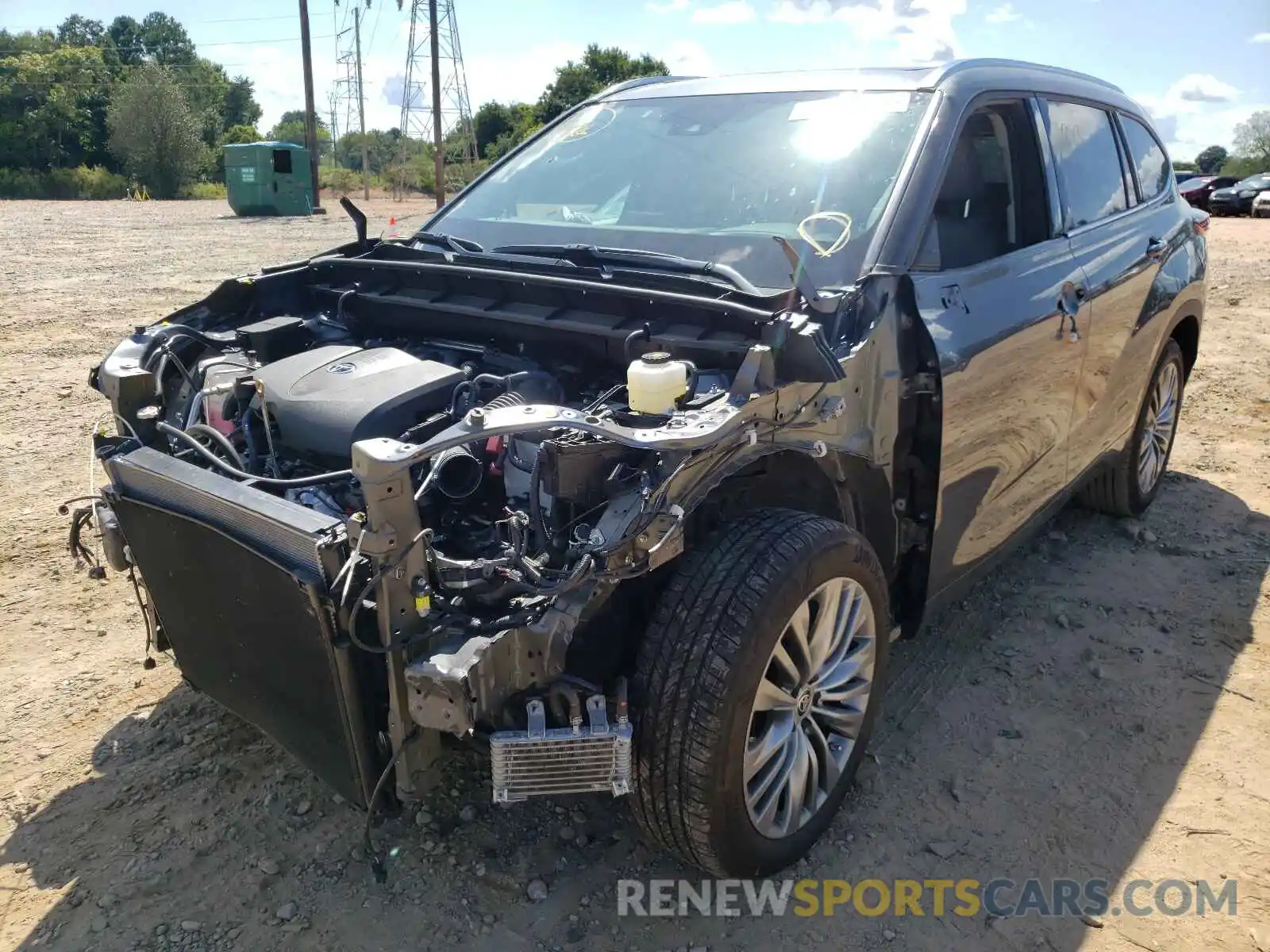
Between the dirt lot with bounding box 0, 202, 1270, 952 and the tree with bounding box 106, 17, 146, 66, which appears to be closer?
the dirt lot with bounding box 0, 202, 1270, 952

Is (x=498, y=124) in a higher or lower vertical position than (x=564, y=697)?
higher

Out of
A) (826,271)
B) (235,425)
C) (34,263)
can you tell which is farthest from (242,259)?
(826,271)

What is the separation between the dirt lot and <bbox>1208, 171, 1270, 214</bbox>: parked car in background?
28.1 metres

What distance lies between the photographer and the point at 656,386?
88.9 inches

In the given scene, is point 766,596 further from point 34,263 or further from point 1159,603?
point 34,263

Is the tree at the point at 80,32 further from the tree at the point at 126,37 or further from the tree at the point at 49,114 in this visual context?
the tree at the point at 49,114

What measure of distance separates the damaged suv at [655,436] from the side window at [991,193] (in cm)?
2

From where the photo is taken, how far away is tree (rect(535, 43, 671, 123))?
44.4 metres

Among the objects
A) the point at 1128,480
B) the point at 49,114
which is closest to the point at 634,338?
the point at 1128,480

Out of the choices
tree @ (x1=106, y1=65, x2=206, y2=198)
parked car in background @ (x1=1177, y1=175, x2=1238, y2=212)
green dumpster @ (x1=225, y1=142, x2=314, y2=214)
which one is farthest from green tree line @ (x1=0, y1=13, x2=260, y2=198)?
parked car in background @ (x1=1177, y1=175, x2=1238, y2=212)

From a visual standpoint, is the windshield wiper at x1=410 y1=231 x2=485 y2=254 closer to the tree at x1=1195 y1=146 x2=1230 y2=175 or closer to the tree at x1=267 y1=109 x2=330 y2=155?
the tree at x1=267 y1=109 x2=330 y2=155

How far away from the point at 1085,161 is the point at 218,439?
3.48m

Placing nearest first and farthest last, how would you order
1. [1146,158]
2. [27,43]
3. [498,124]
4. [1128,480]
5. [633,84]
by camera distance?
[633,84], [1146,158], [1128,480], [498,124], [27,43]

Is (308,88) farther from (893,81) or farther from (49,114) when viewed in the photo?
(893,81)
